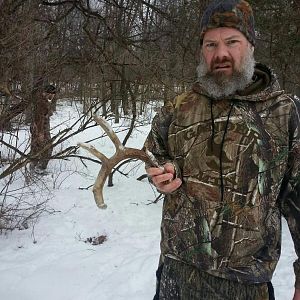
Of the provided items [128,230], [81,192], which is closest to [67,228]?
[128,230]

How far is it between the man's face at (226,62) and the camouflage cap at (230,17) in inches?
1.0

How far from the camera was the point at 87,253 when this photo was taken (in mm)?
5379

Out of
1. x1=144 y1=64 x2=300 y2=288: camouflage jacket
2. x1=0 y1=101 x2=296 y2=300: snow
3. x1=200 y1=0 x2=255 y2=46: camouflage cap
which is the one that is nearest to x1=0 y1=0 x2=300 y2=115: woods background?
x1=0 y1=101 x2=296 y2=300: snow

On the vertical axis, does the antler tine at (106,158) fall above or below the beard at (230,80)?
below

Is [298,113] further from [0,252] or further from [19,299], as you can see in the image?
[0,252]

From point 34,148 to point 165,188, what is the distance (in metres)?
3.17

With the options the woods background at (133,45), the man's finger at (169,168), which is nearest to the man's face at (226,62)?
the man's finger at (169,168)

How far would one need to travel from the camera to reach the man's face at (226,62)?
169 centimetres

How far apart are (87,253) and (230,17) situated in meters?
4.33

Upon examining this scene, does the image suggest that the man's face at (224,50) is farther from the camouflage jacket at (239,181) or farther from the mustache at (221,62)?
the camouflage jacket at (239,181)

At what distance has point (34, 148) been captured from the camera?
14.6 ft

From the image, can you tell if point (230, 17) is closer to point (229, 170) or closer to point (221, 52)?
point (221, 52)

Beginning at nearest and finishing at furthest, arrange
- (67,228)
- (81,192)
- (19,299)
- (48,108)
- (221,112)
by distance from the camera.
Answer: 1. (221,112)
2. (19,299)
3. (48,108)
4. (67,228)
5. (81,192)

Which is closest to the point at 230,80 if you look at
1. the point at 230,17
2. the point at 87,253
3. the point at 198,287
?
the point at 230,17
